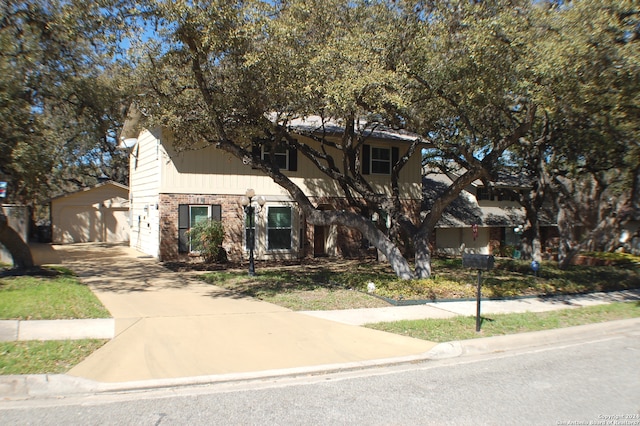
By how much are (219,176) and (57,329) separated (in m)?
10.8

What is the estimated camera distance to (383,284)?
40.5 ft

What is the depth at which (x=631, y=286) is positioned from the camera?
1452cm

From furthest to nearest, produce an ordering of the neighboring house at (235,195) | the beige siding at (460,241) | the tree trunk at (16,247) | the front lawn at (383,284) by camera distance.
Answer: the beige siding at (460,241)
the neighboring house at (235,195)
the tree trunk at (16,247)
the front lawn at (383,284)

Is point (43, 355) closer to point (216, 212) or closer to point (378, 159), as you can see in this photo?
point (216, 212)

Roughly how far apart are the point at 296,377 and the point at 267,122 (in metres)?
8.12

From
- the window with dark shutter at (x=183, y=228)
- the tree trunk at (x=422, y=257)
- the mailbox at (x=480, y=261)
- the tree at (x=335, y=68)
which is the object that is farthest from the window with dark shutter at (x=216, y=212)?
the mailbox at (x=480, y=261)

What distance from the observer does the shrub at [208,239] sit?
16.7 m

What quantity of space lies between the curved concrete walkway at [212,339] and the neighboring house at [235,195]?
233 inches

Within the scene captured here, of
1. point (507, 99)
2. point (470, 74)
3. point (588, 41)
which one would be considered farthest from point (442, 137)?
point (588, 41)

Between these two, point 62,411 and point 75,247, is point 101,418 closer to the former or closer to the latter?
point 62,411

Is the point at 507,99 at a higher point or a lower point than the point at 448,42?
lower

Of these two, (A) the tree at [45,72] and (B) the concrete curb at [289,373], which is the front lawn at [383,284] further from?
(A) the tree at [45,72]

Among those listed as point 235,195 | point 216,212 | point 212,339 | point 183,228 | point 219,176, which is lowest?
point 212,339

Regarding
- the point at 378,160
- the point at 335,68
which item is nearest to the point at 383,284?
the point at 335,68
